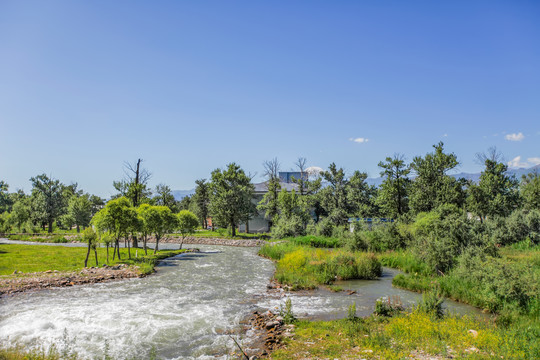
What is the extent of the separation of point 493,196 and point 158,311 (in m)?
39.0

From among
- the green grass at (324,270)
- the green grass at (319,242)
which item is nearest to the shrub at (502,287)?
the green grass at (324,270)

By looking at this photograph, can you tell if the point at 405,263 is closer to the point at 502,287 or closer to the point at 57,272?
the point at 502,287

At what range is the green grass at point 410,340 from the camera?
848cm

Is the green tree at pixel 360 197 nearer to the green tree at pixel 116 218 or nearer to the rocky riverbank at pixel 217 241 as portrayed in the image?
the rocky riverbank at pixel 217 241

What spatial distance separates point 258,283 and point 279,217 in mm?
27085

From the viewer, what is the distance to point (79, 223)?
195 feet

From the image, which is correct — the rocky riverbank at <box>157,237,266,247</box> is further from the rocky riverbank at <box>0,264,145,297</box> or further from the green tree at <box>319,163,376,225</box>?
the rocky riverbank at <box>0,264,145,297</box>

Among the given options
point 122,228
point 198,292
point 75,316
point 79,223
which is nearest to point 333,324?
point 198,292

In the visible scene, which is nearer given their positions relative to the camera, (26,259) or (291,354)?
(291,354)

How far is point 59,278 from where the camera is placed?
19312 millimetres

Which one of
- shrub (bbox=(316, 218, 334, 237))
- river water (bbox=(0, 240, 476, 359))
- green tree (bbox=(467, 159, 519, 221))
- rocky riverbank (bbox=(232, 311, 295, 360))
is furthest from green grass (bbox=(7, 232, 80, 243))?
green tree (bbox=(467, 159, 519, 221))

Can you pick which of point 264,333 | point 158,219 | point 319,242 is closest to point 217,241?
point 158,219

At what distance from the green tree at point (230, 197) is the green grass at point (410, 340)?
38346 mm

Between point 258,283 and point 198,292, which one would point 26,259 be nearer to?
point 198,292
